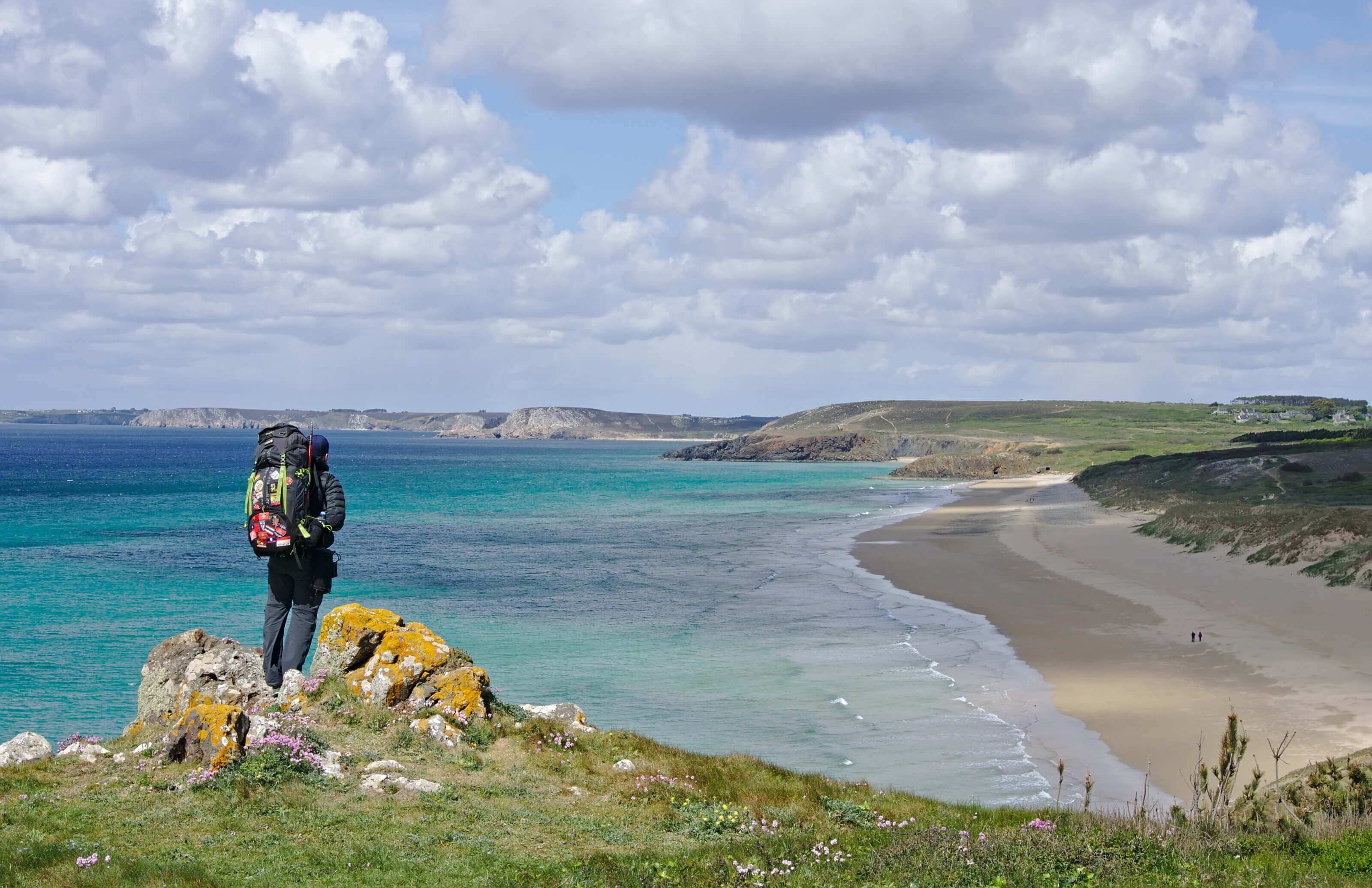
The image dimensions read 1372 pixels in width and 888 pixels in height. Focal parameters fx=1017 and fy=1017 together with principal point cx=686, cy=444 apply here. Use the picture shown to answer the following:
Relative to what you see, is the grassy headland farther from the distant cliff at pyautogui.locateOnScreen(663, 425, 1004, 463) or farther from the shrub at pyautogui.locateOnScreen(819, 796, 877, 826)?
the shrub at pyautogui.locateOnScreen(819, 796, 877, 826)

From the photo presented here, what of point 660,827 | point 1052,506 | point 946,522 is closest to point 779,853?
point 660,827

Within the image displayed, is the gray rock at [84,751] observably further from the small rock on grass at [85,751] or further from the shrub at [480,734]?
the shrub at [480,734]

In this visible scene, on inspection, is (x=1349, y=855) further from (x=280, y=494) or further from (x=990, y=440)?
(x=990, y=440)

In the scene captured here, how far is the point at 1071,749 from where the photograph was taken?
16609 millimetres

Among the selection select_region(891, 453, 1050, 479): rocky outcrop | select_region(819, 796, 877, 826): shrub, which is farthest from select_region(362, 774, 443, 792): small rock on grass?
select_region(891, 453, 1050, 479): rocky outcrop

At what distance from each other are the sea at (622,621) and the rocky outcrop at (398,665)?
20.1ft

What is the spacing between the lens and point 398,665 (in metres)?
11.2

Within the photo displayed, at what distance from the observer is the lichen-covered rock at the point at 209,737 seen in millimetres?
8508

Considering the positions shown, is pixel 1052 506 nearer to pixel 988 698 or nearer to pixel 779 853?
pixel 988 698

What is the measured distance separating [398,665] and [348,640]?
0.66 metres

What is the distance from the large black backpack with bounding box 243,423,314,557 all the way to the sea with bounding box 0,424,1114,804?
8211 millimetres

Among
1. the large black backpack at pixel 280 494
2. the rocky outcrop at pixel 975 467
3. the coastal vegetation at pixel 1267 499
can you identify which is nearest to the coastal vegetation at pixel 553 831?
the large black backpack at pixel 280 494

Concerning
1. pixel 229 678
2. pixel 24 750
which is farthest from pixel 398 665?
pixel 24 750

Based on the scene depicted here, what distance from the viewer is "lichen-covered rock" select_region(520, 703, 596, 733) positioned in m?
11.9
